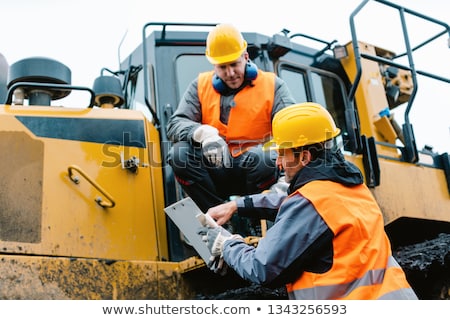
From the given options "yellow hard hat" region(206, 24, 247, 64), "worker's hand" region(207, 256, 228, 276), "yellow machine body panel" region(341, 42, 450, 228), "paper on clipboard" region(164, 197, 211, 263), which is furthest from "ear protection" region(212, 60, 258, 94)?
"worker's hand" region(207, 256, 228, 276)

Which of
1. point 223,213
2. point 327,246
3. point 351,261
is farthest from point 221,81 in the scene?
point 351,261

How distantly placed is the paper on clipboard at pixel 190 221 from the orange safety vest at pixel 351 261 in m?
0.77

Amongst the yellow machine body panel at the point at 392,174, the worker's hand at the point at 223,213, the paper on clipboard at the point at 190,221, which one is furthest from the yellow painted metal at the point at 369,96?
the paper on clipboard at the point at 190,221

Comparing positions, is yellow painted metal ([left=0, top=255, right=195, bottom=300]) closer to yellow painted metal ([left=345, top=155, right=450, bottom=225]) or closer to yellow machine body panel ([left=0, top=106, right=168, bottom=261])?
yellow machine body panel ([left=0, top=106, right=168, bottom=261])

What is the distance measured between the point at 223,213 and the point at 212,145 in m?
0.51

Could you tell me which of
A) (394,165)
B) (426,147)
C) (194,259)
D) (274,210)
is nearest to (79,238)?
(194,259)

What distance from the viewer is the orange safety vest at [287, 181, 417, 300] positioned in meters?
2.37

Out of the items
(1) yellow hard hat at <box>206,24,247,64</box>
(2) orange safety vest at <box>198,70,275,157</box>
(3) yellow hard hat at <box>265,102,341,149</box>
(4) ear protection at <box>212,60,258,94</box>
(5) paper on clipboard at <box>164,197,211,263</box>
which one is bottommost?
(5) paper on clipboard at <box>164,197,211,263</box>

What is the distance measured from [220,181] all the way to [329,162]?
121 cm

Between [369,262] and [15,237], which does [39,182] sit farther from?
[369,262]

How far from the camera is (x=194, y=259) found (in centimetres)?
340

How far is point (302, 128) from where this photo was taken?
2.75m

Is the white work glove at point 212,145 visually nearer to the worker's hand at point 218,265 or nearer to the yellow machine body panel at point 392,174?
the worker's hand at point 218,265

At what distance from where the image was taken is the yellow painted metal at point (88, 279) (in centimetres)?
307
